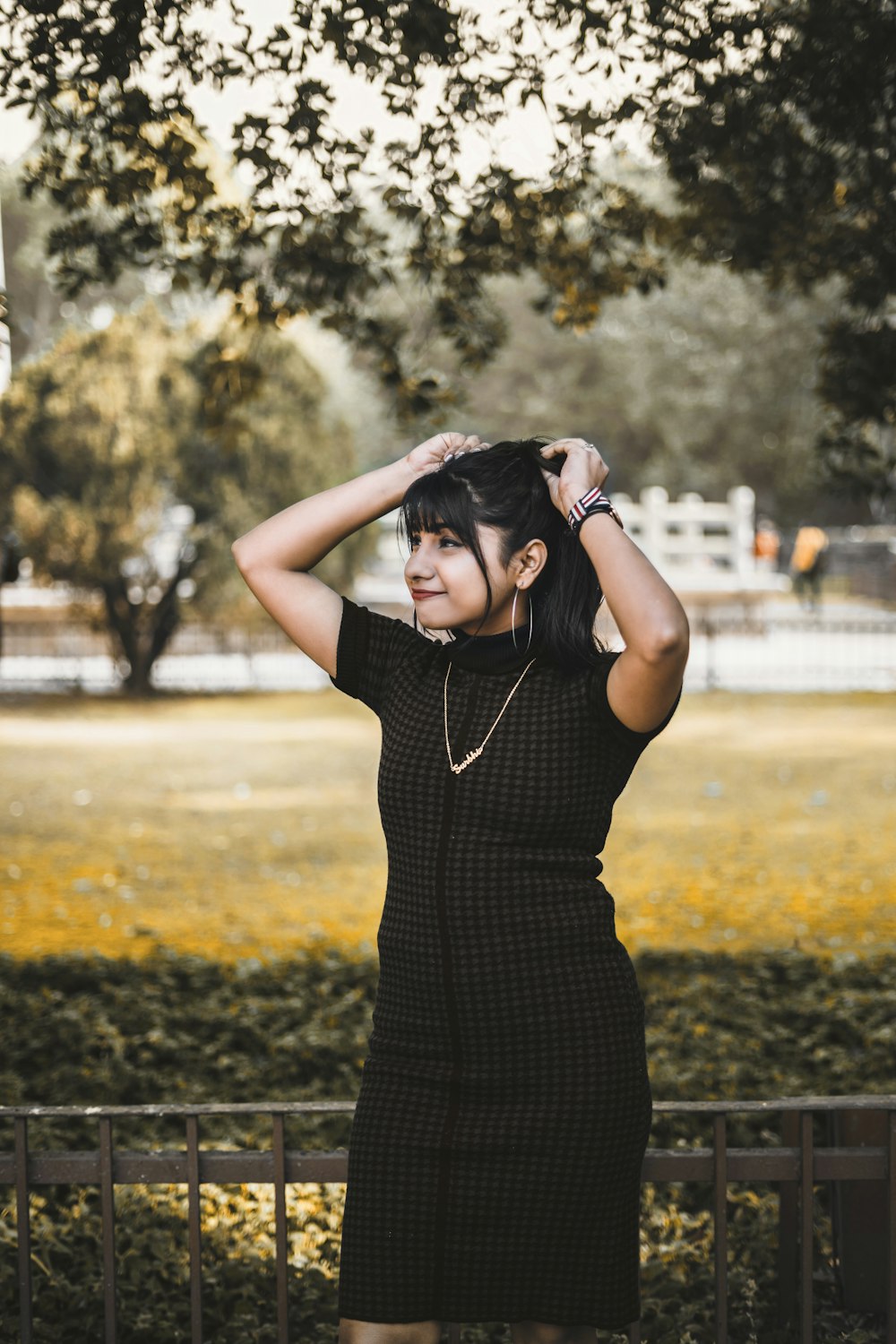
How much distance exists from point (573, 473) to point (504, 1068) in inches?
33.6

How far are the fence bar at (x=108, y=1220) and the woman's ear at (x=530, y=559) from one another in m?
1.34

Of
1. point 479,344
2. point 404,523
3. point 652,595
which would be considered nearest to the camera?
point 652,595

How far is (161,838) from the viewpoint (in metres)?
9.80

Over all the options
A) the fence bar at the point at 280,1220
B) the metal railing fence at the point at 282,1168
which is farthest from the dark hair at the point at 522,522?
the fence bar at the point at 280,1220

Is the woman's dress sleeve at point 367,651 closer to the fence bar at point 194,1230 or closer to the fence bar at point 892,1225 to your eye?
the fence bar at point 194,1230

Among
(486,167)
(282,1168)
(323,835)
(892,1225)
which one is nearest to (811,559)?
(323,835)

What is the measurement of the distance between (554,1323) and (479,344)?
4.39m

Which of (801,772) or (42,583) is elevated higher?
(42,583)

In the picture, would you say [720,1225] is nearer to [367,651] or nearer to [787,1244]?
→ [787,1244]

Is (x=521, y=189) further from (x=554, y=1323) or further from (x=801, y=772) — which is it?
(x=801, y=772)

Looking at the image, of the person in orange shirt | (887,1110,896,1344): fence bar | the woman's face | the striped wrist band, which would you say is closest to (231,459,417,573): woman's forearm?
the woman's face

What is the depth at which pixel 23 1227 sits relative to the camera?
2.67m

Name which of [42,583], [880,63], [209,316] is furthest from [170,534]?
[880,63]

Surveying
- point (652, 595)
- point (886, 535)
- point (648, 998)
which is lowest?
point (648, 998)
